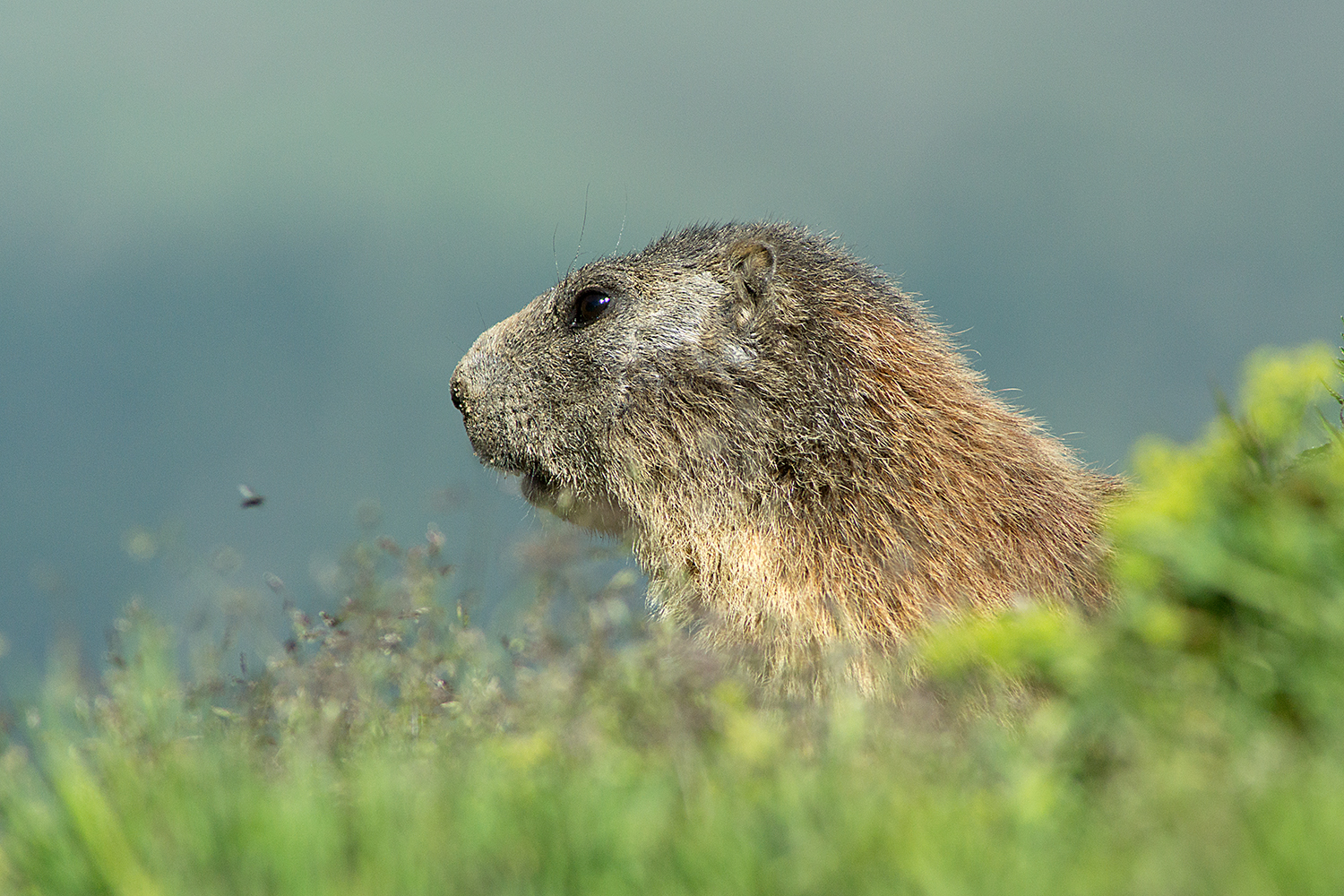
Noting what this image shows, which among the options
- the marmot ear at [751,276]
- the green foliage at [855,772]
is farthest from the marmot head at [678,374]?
the green foliage at [855,772]

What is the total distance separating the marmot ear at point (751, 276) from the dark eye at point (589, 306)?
927mm

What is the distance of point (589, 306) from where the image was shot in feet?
25.3

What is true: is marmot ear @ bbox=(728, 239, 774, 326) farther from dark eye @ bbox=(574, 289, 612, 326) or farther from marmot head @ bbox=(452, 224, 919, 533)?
dark eye @ bbox=(574, 289, 612, 326)

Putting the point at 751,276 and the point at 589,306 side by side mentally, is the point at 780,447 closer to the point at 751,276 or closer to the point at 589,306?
the point at 751,276

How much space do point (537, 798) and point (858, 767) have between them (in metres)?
0.86

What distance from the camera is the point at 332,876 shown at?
279 centimetres

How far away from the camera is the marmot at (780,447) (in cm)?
597

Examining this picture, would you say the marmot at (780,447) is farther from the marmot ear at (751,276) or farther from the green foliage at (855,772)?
the green foliage at (855,772)

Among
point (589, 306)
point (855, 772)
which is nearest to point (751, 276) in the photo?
point (589, 306)

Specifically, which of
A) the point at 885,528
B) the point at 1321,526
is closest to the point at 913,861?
the point at 1321,526

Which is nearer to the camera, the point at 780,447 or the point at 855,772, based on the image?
the point at 855,772

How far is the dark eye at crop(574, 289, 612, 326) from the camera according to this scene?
768 centimetres

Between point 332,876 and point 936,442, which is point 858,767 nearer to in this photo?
point 332,876

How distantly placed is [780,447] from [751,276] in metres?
1.27
